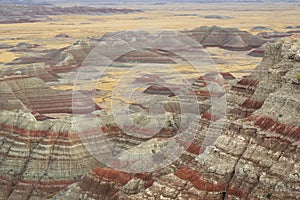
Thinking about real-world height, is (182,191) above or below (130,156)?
above

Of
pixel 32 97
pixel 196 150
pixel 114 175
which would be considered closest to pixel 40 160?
pixel 114 175

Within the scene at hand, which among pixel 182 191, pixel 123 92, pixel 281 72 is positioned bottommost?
pixel 123 92

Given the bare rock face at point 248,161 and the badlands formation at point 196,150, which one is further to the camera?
the badlands formation at point 196,150

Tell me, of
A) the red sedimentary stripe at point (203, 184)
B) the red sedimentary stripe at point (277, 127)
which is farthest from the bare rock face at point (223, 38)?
the red sedimentary stripe at point (203, 184)

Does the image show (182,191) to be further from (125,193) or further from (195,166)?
(125,193)

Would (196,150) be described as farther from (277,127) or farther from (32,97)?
(32,97)

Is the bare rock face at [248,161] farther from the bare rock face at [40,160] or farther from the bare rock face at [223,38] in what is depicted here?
the bare rock face at [223,38]

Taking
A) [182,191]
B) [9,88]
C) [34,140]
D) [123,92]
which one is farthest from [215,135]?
[123,92]

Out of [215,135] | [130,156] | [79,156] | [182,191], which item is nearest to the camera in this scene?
[182,191]

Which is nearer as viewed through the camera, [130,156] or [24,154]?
[130,156]
